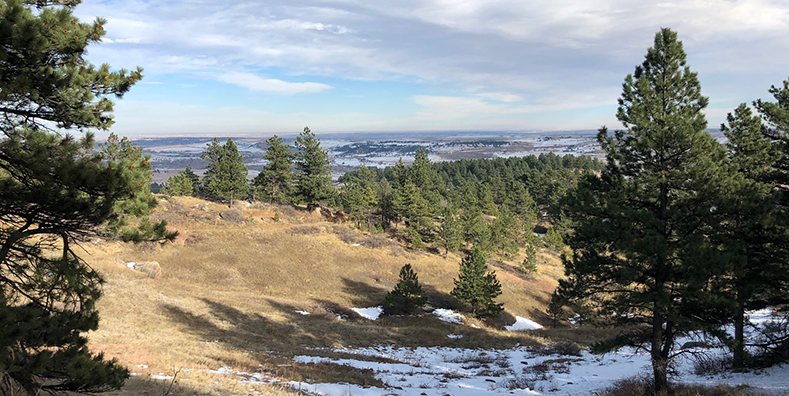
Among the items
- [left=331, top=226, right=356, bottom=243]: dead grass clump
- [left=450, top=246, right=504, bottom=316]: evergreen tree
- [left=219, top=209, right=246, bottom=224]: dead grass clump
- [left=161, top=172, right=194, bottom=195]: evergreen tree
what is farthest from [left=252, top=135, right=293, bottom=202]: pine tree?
[left=450, top=246, right=504, bottom=316]: evergreen tree

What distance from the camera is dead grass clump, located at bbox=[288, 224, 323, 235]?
42213mm

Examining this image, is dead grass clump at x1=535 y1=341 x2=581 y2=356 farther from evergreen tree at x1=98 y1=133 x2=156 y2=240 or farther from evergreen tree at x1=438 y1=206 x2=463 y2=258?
evergreen tree at x1=438 y1=206 x2=463 y2=258

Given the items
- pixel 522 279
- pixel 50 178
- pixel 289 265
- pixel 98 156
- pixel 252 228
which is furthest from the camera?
pixel 522 279

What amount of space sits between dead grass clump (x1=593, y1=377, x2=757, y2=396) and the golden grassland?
8.12 m

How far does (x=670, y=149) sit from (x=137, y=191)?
13377 millimetres

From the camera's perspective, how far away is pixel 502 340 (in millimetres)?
24375

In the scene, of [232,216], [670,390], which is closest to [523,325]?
[670,390]

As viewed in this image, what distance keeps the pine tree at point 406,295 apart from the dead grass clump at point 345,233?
16150mm

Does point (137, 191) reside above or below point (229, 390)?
above

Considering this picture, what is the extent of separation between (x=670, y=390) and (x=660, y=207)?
5.44 m

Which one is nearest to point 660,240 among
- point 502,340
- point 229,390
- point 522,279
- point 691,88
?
point 691,88

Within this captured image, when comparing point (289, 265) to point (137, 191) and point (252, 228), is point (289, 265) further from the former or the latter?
point (137, 191)

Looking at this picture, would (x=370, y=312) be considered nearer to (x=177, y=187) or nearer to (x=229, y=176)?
(x=229, y=176)

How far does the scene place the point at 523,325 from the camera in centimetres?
3228
